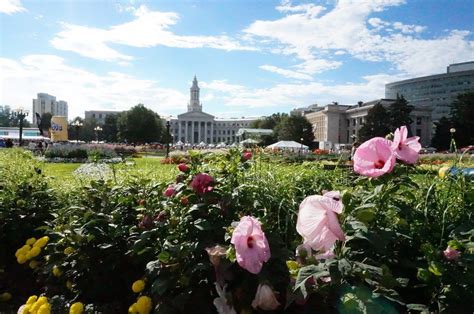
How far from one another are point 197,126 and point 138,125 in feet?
215

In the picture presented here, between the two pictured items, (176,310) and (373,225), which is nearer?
(373,225)

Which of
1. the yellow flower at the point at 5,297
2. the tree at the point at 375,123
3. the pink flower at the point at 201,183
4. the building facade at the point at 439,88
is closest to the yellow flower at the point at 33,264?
the yellow flower at the point at 5,297

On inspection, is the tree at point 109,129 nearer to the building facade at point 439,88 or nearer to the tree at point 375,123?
the tree at point 375,123

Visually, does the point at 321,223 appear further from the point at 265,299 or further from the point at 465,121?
the point at 465,121

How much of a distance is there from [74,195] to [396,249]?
9.21 ft

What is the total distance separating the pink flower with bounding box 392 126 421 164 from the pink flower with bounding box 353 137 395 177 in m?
0.05

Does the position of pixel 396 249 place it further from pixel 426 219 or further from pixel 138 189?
pixel 138 189

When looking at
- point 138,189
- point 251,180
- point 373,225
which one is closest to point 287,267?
point 373,225

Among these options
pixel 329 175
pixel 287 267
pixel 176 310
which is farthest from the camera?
pixel 329 175

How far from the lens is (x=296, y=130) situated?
305 ft

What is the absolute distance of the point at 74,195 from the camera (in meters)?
3.74

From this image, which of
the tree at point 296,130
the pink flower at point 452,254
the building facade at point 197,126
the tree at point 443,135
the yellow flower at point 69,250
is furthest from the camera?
the building facade at point 197,126

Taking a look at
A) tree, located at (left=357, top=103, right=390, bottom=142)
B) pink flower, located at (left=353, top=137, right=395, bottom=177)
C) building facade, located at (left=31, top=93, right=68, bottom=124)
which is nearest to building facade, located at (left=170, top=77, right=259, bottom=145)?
building facade, located at (left=31, top=93, right=68, bottom=124)

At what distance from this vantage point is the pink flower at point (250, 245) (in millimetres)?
1646
